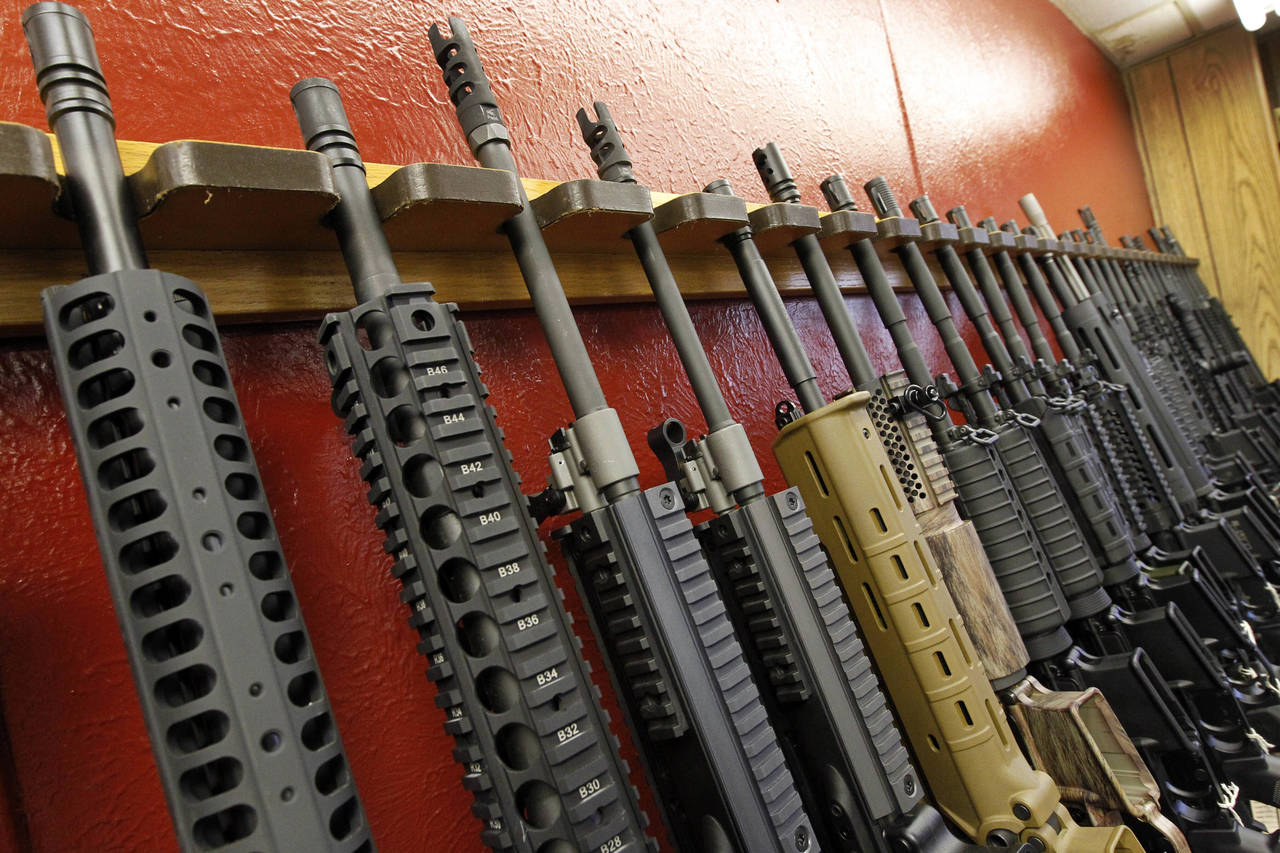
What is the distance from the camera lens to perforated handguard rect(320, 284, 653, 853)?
0.48 m

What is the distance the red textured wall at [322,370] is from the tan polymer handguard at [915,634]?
20cm

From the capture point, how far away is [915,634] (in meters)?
0.74

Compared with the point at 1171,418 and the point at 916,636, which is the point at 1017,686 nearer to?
the point at 916,636

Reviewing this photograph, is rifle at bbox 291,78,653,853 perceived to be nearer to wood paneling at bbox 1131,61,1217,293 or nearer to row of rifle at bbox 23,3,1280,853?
row of rifle at bbox 23,3,1280,853

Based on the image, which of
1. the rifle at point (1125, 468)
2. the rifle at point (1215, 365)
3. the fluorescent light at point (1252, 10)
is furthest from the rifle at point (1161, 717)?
the fluorescent light at point (1252, 10)

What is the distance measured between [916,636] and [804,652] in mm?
147

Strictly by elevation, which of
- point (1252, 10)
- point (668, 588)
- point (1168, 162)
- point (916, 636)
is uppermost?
point (1252, 10)

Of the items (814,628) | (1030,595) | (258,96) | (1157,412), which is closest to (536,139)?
(258,96)

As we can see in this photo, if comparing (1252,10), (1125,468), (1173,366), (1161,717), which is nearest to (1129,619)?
(1161,717)

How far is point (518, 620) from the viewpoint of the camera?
0.49 meters

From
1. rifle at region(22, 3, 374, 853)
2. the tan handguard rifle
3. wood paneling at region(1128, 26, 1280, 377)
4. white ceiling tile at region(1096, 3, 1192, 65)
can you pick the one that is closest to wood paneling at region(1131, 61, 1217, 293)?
wood paneling at region(1128, 26, 1280, 377)

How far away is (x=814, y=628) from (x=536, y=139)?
1.88ft

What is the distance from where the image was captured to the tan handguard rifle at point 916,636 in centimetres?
72

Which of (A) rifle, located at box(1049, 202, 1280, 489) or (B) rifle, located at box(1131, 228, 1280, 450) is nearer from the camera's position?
(A) rifle, located at box(1049, 202, 1280, 489)
